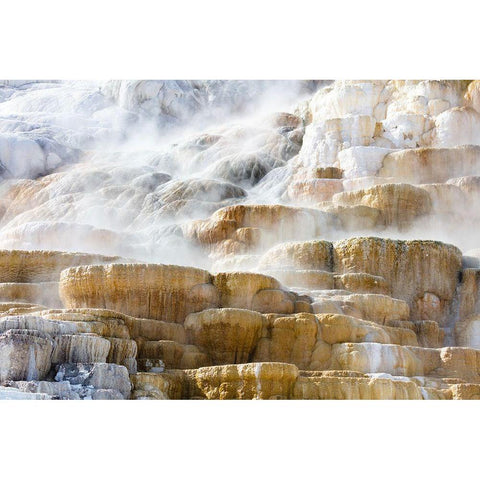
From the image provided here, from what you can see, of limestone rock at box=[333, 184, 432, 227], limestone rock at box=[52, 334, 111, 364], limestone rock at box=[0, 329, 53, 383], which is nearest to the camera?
limestone rock at box=[0, 329, 53, 383]

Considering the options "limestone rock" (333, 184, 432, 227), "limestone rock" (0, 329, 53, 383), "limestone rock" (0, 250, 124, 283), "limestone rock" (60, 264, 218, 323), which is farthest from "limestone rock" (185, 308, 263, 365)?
"limestone rock" (333, 184, 432, 227)

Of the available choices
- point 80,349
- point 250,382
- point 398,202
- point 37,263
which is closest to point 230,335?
point 250,382

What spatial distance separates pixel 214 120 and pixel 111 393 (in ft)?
31.0

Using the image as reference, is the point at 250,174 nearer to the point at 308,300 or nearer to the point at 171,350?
the point at 308,300

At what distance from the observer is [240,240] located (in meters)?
11.0

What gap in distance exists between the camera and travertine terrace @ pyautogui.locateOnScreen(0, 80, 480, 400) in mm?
7170

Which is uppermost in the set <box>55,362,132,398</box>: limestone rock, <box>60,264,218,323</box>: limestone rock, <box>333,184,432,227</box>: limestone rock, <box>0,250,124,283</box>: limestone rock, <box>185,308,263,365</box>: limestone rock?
<box>333,184,432,227</box>: limestone rock

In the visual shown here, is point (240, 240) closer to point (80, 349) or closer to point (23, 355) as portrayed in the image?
point (80, 349)

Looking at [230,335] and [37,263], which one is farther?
[37,263]

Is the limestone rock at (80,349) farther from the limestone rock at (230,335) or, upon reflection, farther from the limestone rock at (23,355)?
the limestone rock at (230,335)

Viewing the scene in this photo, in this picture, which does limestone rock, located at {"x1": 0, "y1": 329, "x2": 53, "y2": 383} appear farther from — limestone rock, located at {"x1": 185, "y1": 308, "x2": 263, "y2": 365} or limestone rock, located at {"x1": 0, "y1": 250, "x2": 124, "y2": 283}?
limestone rock, located at {"x1": 0, "y1": 250, "x2": 124, "y2": 283}

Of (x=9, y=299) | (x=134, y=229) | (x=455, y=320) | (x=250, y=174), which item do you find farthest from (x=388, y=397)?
(x=250, y=174)

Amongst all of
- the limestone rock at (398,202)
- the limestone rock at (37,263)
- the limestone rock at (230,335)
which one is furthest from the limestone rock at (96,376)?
the limestone rock at (398,202)

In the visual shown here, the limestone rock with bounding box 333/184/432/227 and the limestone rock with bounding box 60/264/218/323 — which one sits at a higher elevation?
the limestone rock with bounding box 333/184/432/227
